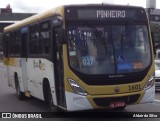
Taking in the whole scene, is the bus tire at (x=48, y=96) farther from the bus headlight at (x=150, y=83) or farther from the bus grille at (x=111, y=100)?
the bus headlight at (x=150, y=83)

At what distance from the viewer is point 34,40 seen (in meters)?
13.4

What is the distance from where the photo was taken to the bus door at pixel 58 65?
10.5 meters

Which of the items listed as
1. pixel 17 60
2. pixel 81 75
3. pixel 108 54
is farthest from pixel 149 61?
pixel 17 60

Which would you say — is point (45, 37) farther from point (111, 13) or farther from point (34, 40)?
point (111, 13)

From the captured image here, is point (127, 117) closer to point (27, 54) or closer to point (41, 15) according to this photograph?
point (41, 15)

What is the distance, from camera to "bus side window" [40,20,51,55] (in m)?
11.7

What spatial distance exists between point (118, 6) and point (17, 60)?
645 centimetres

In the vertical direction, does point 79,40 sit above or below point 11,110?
above

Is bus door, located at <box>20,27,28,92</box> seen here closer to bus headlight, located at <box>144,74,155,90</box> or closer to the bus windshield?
the bus windshield

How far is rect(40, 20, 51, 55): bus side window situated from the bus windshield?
1.49 meters

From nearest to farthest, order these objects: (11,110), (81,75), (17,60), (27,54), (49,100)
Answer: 1. (81,75)
2. (49,100)
3. (11,110)
4. (27,54)
5. (17,60)

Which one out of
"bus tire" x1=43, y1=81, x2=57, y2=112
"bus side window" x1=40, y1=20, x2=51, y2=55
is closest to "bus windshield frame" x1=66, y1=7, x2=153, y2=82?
"bus side window" x1=40, y1=20, x2=51, y2=55

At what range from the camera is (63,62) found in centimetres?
1036

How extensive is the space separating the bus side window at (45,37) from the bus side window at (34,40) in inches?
22.0
